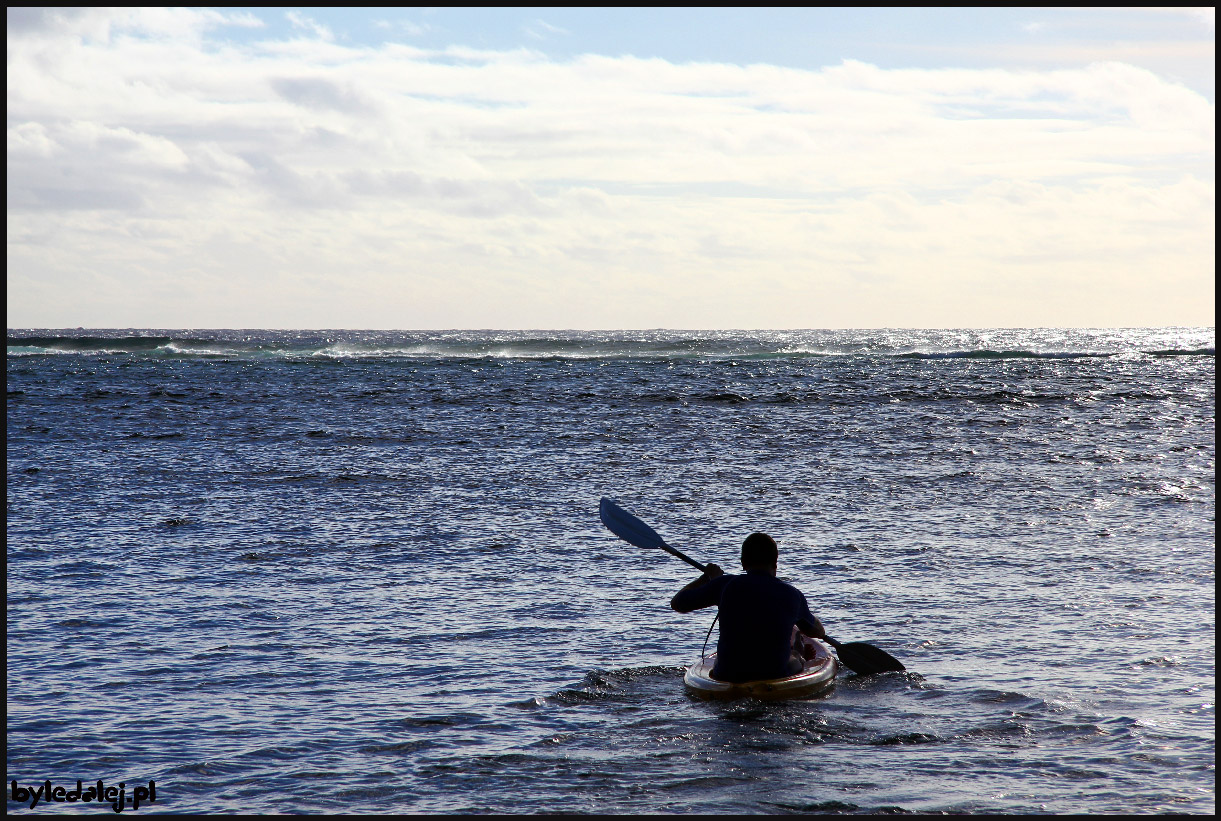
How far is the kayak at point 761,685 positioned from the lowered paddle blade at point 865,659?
1.02 feet

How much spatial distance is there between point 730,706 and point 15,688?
5.26m

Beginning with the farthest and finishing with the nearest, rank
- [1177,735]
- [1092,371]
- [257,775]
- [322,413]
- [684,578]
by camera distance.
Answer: [1092,371] < [322,413] < [684,578] < [1177,735] < [257,775]

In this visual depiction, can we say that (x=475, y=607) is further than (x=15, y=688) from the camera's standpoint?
Yes

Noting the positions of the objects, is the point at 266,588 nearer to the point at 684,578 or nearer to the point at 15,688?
the point at 15,688

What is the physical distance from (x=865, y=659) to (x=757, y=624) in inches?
45.1

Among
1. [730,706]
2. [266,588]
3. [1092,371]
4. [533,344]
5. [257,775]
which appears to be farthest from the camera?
[533,344]

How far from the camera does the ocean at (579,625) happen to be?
607cm

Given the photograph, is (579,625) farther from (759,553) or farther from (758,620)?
(759,553)

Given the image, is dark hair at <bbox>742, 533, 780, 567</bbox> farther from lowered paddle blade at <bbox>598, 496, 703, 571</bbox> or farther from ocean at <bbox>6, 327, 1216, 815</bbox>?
lowered paddle blade at <bbox>598, 496, 703, 571</bbox>

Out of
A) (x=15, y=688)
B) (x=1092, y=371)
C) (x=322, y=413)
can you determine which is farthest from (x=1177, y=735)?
(x=1092, y=371)

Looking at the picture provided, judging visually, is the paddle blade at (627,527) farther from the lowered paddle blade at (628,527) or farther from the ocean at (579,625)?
the ocean at (579,625)

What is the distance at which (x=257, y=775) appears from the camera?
610cm

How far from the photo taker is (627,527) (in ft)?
34.0

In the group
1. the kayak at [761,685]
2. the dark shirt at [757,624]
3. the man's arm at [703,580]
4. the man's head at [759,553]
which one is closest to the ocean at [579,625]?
the kayak at [761,685]
